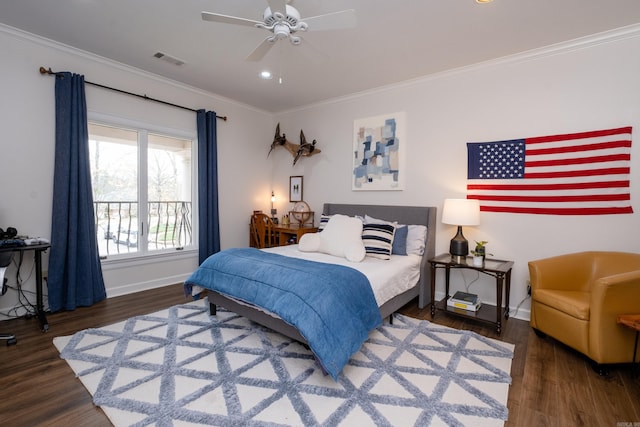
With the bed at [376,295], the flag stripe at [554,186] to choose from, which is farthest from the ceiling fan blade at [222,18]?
the flag stripe at [554,186]

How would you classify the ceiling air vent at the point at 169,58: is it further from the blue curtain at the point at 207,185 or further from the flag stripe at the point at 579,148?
the flag stripe at the point at 579,148

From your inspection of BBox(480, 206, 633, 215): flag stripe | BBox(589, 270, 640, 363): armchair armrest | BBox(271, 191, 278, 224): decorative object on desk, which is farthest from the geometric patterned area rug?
BBox(271, 191, 278, 224): decorative object on desk

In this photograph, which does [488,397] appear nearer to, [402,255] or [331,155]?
[402,255]

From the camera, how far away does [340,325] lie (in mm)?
2139

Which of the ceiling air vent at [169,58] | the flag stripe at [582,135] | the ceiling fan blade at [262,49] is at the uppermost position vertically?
the ceiling air vent at [169,58]

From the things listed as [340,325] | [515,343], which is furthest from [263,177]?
[515,343]

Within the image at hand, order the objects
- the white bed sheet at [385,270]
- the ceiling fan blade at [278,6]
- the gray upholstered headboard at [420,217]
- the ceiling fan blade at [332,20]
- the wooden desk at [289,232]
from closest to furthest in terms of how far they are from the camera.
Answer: the ceiling fan blade at [278,6], the ceiling fan blade at [332,20], the white bed sheet at [385,270], the gray upholstered headboard at [420,217], the wooden desk at [289,232]

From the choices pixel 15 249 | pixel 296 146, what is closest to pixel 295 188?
pixel 296 146

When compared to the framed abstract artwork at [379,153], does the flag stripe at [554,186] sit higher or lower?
lower

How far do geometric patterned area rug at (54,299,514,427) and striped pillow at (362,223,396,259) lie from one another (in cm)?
81

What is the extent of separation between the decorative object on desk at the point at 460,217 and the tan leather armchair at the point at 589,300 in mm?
674

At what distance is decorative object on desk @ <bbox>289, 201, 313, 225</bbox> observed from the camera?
16.9 feet

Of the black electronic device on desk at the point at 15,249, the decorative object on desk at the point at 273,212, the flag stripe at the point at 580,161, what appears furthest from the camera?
the decorative object on desk at the point at 273,212

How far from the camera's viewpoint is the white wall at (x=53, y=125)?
311cm
